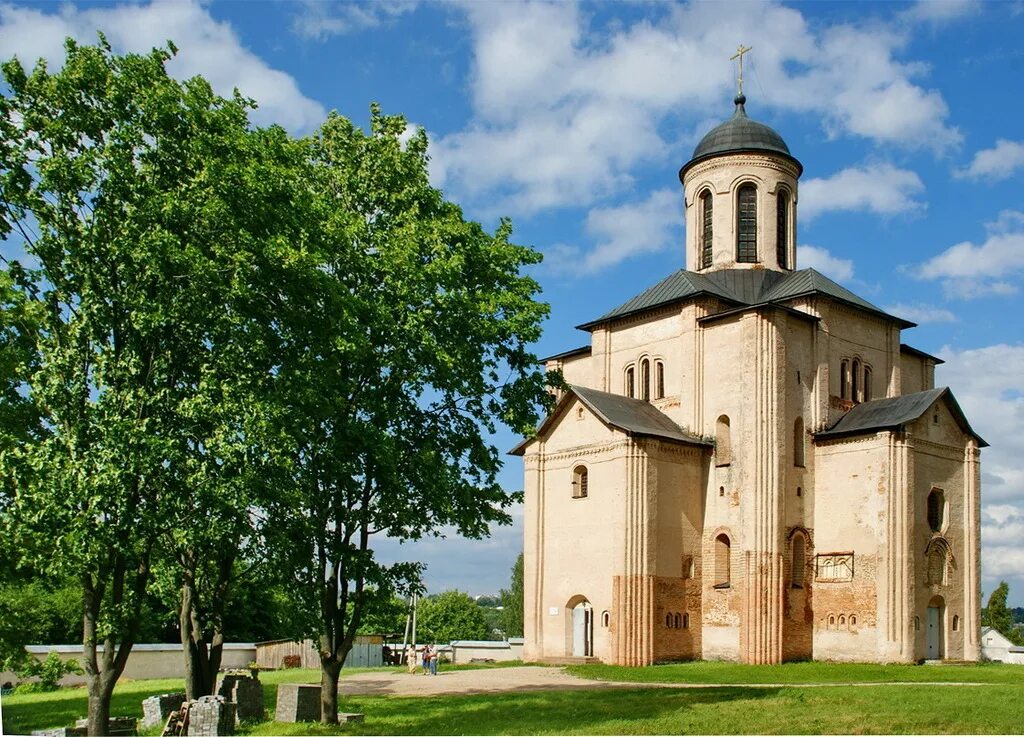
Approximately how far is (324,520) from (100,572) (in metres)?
4.06

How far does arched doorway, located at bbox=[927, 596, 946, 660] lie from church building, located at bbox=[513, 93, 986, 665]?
0.06 meters

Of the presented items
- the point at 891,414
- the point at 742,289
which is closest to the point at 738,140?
the point at 742,289

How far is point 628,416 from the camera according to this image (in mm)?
35844

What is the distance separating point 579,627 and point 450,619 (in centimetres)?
3650

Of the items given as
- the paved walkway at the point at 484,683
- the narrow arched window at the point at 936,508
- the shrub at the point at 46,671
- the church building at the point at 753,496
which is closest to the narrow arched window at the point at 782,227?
the church building at the point at 753,496

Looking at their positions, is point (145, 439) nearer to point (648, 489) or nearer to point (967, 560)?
point (648, 489)

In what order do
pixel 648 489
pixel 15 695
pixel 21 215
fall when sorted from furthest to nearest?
pixel 648 489
pixel 15 695
pixel 21 215

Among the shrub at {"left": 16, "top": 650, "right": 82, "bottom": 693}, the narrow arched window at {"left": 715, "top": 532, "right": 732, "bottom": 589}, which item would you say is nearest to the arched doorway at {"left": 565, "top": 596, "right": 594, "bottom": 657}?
the narrow arched window at {"left": 715, "top": 532, "right": 732, "bottom": 589}

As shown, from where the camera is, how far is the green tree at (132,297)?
16016mm

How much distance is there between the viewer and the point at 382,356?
777 inches

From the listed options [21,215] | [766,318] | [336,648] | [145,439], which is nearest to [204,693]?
[336,648]

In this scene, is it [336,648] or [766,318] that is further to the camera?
[766,318]

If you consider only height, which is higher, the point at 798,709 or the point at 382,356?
the point at 382,356

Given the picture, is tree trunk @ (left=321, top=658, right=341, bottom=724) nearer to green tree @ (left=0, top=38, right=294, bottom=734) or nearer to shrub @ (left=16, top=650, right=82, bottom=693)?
green tree @ (left=0, top=38, right=294, bottom=734)
